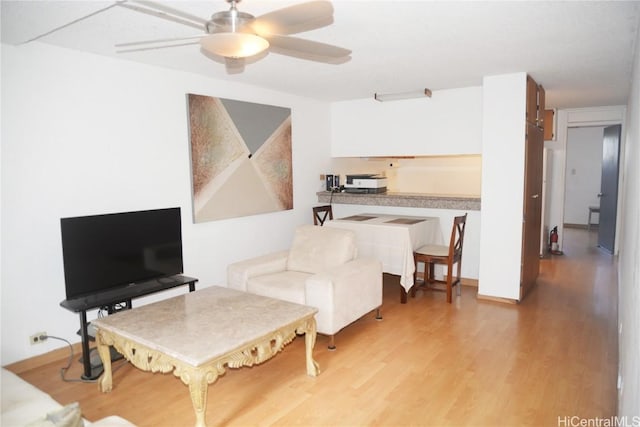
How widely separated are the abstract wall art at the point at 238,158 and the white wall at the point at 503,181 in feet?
7.45

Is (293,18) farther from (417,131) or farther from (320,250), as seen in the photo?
(417,131)

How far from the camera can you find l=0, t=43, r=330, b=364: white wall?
294 centimetres

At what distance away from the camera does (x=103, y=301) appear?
302 cm

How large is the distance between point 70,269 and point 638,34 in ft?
13.2

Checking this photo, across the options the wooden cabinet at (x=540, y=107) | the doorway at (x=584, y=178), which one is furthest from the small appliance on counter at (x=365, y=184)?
the doorway at (x=584, y=178)

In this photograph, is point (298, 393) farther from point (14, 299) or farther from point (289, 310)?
point (14, 299)

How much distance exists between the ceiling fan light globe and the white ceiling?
1.38 ft

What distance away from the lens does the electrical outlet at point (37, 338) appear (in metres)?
3.08

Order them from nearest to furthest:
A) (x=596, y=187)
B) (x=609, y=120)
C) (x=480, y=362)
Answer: (x=480, y=362), (x=609, y=120), (x=596, y=187)

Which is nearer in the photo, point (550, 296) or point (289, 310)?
point (289, 310)

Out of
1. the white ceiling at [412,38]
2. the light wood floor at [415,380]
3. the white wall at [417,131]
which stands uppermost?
the white ceiling at [412,38]

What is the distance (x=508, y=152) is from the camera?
4.27m

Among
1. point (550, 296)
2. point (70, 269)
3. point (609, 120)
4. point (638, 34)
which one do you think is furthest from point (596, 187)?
A: point (70, 269)

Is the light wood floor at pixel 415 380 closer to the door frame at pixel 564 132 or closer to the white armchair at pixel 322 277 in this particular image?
the white armchair at pixel 322 277
